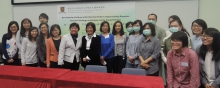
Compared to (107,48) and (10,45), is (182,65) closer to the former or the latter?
(107,48)

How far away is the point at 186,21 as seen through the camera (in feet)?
11.3

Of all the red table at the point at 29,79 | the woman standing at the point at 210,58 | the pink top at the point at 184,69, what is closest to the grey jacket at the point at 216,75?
the woman standing at the point at 210,58

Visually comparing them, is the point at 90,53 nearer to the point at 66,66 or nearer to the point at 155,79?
the point at 66,66

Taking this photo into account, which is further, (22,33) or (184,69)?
(22,33)

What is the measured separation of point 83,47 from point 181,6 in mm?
2049

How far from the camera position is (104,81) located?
1.77 m

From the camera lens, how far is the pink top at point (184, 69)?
199 centimetres

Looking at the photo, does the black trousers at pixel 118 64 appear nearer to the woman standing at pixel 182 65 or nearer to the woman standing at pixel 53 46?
the woman standing at pixel 53 46

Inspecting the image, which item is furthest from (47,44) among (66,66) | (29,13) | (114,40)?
(29,13)

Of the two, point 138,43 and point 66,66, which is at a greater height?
point 138,43

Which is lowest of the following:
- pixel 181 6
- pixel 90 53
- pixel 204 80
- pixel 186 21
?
pixel 204 80

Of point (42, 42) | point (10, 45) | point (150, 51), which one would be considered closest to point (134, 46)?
point (150, 51)

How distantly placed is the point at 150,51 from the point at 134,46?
0.96 ft

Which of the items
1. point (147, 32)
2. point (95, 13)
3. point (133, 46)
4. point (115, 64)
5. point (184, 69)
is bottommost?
point (115, 64)
